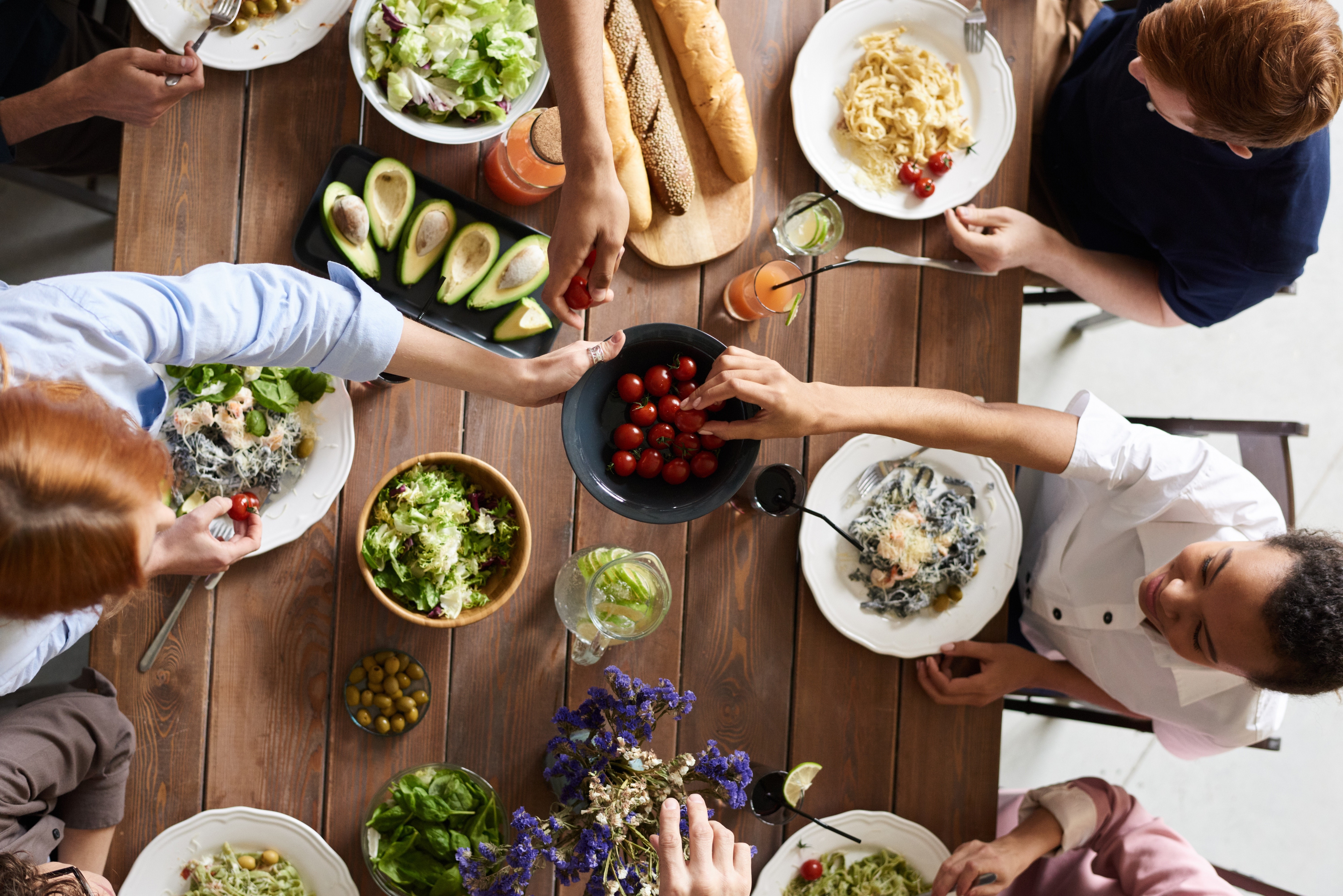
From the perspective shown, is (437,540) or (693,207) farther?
(693,207)

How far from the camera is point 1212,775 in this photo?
3.07m

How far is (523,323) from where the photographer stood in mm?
1646

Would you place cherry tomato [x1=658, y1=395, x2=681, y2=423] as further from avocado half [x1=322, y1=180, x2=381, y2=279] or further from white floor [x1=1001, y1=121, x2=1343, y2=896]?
white floor [x1=1001, y1=121, x2=1343, y2=896]

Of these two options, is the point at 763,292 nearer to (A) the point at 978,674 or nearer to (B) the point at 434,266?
(B) the point at 434,266

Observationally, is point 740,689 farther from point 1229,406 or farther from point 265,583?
point 1229,406

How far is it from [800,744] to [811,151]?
4.23 feet

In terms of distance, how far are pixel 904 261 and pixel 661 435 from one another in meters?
0.75

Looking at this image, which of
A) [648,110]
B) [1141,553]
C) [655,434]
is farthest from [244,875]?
[1141,553]

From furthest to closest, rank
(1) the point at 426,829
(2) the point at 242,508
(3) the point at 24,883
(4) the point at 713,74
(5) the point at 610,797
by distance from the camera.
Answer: (4) the point at 713,74
(1) the point at 426,829
(2) the point at 242,508
(5) the point at 610,797
(3) the point at 24,883

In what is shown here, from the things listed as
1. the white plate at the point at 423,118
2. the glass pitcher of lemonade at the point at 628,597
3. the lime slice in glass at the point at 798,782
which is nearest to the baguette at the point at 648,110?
the white plate at the point at 423,118

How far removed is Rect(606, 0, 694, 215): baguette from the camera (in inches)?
65.2

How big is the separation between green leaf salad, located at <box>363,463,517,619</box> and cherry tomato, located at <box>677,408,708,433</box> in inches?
14.9

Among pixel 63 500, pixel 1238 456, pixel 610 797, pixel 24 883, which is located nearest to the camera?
pixel 63 500

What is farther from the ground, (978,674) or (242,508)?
(242,508)
